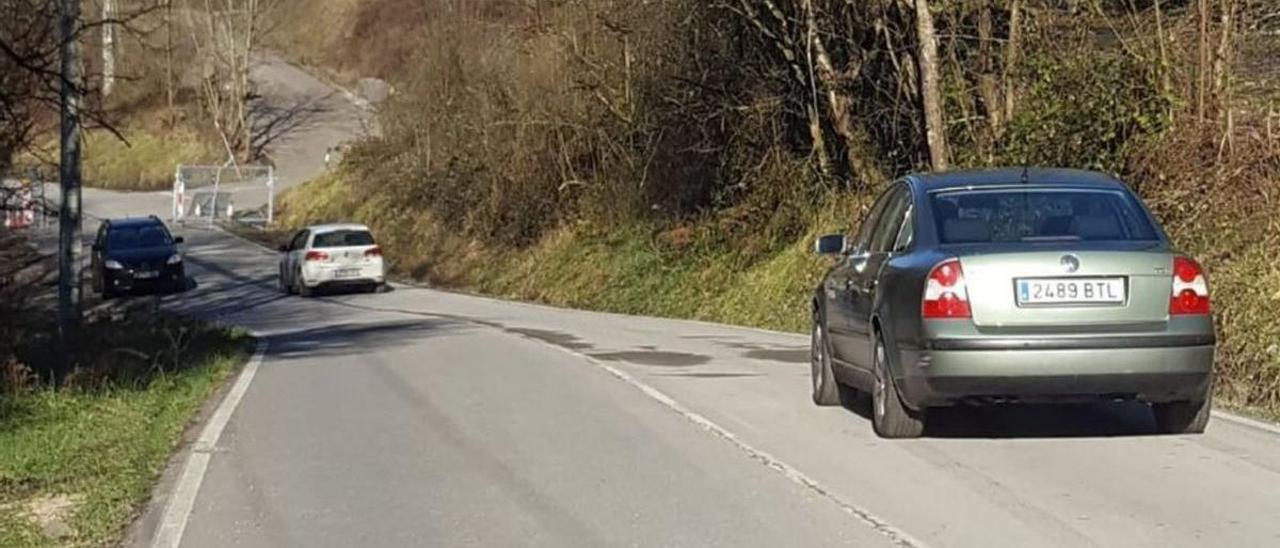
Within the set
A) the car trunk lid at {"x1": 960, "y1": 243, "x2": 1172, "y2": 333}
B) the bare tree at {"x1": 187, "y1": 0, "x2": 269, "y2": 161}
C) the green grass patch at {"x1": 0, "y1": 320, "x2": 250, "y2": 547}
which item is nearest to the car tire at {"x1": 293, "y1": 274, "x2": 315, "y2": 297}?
the green grass patch at {"x1": 0, "y1": 320, "x2": 250, "y2": 547}

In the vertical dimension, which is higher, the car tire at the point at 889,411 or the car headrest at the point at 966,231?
the car headrest at the point at 966,231

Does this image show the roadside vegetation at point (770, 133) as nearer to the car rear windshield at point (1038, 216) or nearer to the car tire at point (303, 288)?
the car rear windshield at point (1038, 216)

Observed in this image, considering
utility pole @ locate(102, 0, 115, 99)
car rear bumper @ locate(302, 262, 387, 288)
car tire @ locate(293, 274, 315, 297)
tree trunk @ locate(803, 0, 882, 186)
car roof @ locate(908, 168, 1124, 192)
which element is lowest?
car tire @ locate(293, 274, 315, 297)

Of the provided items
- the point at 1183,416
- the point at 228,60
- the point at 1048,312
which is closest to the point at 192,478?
the point at 1048,312

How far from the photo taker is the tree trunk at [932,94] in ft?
76.7

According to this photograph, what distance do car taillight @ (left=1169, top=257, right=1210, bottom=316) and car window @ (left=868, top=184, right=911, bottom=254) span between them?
1889 mm

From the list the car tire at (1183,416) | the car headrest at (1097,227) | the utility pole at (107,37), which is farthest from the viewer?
the utility pole at (107,37)

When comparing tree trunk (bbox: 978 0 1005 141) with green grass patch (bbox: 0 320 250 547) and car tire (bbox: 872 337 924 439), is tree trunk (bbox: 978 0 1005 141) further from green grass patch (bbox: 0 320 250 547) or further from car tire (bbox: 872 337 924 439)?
car tire (bbox: 872 337 924 439)

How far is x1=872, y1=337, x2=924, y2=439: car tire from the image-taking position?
10.8 metres

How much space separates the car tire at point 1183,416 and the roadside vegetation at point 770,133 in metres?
2.18

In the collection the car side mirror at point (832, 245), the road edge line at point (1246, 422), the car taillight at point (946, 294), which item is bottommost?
the road edge line at point (1246, 422)

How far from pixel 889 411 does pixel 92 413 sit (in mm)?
6692

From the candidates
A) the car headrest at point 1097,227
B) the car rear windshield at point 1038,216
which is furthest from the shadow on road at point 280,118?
the car headrest at point 1097,227

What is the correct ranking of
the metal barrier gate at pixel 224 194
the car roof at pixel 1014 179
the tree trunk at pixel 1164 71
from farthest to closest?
the metal barrier gate at pixel 224 194
the tree trunk at pixel 1164 71
the car roof at pixel 1014 179
